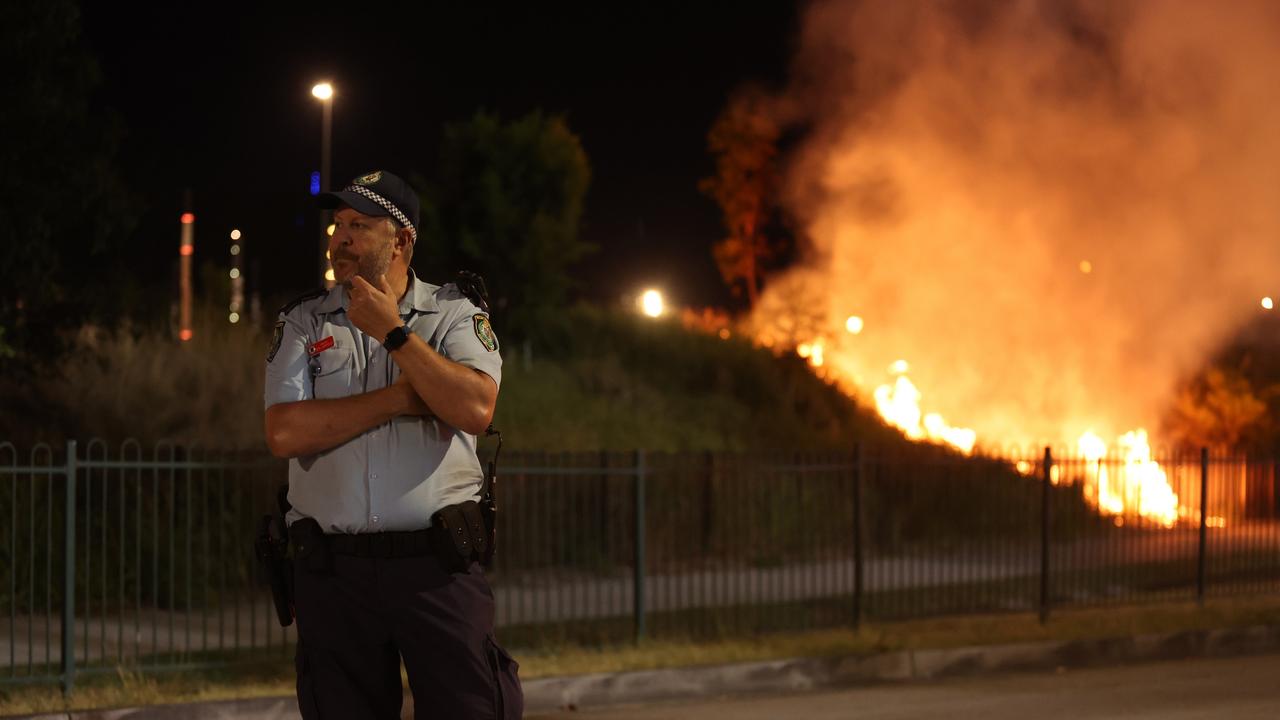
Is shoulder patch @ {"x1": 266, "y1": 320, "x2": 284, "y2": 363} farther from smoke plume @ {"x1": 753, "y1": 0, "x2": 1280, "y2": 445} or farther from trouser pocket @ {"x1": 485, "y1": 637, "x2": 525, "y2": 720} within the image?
smoke plume @ {"x1": 753, "y1": 0, "x2": 1280, "y2": 445}

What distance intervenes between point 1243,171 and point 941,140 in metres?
6.16

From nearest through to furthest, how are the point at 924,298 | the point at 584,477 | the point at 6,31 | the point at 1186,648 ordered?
the point at 1186,648, the point at 6,31, the point at 584,477, the point at 924,298

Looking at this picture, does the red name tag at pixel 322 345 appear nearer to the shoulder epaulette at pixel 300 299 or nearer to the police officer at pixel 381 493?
the police officer at pixel 381 493

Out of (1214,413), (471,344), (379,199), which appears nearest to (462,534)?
(471,344)

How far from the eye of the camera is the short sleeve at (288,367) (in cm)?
366

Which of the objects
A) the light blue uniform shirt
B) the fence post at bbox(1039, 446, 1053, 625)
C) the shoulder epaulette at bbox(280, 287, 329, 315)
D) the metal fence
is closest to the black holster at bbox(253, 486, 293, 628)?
the light blue uniform shirt

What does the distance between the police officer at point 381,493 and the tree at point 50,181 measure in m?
9.76

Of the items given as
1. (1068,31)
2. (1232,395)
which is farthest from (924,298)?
(1232,395)

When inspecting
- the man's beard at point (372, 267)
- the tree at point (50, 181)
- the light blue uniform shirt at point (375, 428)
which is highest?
the tree at point (50, 181)

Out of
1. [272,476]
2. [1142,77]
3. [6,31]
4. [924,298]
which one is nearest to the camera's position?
[6,31]

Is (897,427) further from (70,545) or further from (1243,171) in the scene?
(70,545)

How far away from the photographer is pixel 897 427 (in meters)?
27.1

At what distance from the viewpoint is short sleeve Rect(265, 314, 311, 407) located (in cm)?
366

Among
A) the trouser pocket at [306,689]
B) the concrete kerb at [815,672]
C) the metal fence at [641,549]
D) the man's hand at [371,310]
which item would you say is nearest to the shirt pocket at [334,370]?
the man's hand at [371,310]
